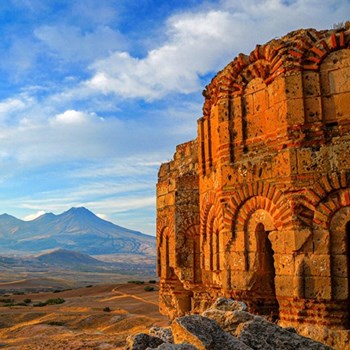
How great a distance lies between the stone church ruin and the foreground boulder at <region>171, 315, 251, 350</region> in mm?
3130

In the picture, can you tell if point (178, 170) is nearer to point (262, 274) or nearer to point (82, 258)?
point (262, 274)

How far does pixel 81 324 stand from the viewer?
792 inches

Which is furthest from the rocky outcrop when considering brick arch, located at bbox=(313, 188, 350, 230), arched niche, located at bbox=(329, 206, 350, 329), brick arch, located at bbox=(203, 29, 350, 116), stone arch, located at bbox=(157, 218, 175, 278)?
stone arch, located at bbox=(157, 218, 175, 278)

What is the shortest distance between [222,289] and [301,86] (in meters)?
4.56

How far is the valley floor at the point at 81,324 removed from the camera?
1325 centimetres

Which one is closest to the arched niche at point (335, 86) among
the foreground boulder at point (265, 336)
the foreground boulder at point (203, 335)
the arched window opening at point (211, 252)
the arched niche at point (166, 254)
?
the arched window opening at point (211, 252)

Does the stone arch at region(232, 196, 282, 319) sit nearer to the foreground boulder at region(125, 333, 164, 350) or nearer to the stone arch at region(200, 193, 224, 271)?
the stone arch at region(200, 193, 224, 271)

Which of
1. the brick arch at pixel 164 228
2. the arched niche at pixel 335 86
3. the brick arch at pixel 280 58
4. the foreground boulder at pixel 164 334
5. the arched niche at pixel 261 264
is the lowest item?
the foreground boulder at pixel 164 334

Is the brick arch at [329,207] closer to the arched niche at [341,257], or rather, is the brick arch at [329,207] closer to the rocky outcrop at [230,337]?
the arched niche at [341,257]

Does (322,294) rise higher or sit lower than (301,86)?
lower

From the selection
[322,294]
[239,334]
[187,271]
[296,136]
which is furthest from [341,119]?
[187,271]

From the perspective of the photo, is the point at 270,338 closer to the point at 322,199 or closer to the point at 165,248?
the point at 322,199

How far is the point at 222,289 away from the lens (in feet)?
31.8

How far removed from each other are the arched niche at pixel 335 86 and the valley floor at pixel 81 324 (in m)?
7.47
